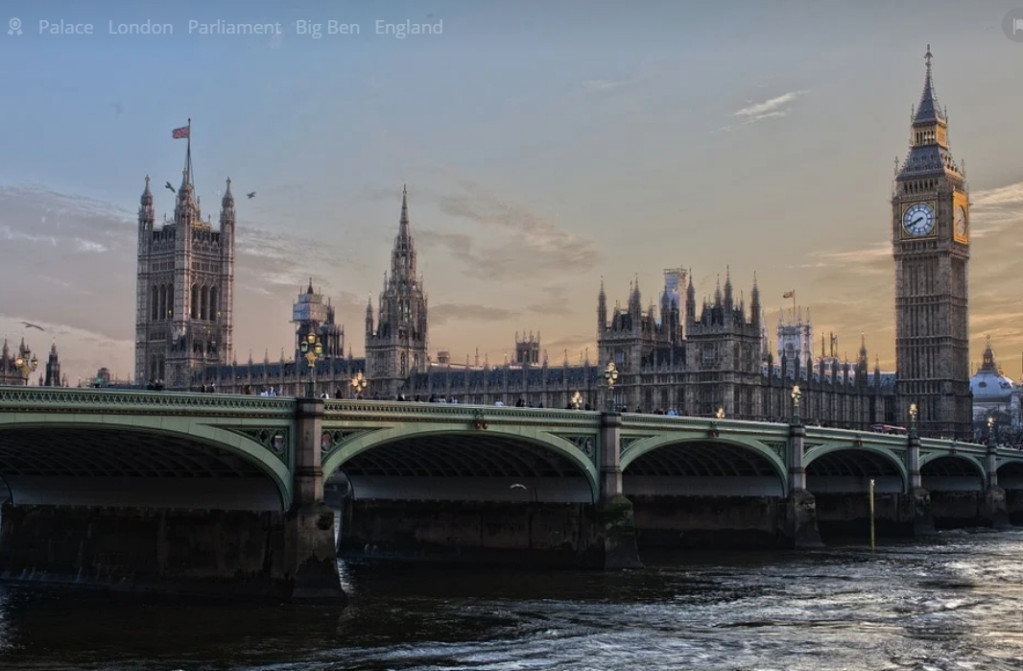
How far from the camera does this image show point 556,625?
5212 cm

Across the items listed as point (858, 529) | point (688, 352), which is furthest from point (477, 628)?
point (688, 352)

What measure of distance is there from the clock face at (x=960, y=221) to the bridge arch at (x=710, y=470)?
105 m

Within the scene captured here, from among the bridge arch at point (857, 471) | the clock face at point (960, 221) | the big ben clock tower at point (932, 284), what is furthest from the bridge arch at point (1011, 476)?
the clock face at point (960, 221)

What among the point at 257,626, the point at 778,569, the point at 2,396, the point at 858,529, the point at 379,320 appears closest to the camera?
the point at 2,396

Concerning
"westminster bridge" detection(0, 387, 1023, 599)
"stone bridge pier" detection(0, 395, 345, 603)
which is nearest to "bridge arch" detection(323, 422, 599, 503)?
"westminster bridge" detection(0, 387, 1023, 599)

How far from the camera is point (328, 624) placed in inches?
1978

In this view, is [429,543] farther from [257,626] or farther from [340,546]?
[257,626]

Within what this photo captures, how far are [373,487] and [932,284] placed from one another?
123 m

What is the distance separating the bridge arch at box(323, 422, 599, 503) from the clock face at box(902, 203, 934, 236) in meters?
123

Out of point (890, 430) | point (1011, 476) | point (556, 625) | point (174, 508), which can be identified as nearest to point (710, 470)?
point (556, 625)

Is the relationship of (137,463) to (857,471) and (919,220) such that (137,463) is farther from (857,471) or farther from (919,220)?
(919,220)

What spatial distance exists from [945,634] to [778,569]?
75.7ft

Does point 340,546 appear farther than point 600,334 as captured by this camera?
No

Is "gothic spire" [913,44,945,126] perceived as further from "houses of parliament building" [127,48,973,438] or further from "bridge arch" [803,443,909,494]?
"bridge arch" [803,443,909,494]
